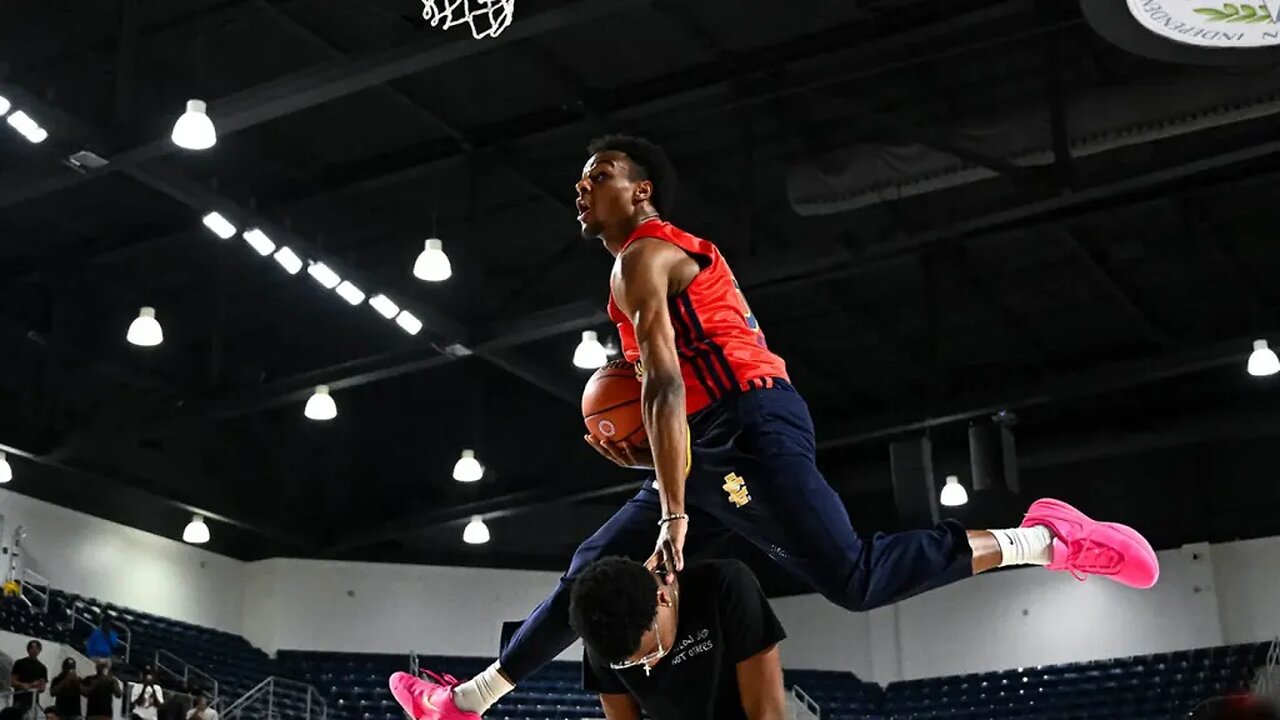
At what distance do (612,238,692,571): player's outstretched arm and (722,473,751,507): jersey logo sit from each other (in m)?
0.14

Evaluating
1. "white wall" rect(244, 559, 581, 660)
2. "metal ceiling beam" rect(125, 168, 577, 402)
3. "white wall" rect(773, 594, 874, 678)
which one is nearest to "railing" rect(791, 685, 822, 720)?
"white wall" rect(773, 594, 874, 678)

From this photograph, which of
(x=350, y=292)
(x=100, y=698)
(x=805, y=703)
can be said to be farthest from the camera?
(x=805, y=703)

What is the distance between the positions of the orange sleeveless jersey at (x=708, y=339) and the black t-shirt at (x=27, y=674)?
12709 millimetres

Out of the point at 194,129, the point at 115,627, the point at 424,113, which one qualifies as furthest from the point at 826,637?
the point at 194,129

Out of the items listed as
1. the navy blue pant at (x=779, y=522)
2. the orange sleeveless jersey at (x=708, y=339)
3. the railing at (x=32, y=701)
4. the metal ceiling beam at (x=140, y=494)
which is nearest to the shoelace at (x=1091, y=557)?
the navy blue pant at (x=779, y=522)

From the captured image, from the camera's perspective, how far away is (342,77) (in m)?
10.2

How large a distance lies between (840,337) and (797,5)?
23.8ft

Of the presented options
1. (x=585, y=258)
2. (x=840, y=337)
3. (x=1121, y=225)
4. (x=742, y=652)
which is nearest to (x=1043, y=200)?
(x=1121, y=225)

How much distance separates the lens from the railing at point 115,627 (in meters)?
19.1

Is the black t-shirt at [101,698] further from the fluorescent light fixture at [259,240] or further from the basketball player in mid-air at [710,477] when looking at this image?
the basketball player in mid-air at [710,477]

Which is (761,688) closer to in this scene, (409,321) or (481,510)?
(409,321)

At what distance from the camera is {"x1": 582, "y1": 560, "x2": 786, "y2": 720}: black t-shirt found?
3.65 m

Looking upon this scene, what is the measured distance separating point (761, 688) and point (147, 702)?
47.3 feet

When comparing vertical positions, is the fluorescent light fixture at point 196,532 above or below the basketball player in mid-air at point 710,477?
above
